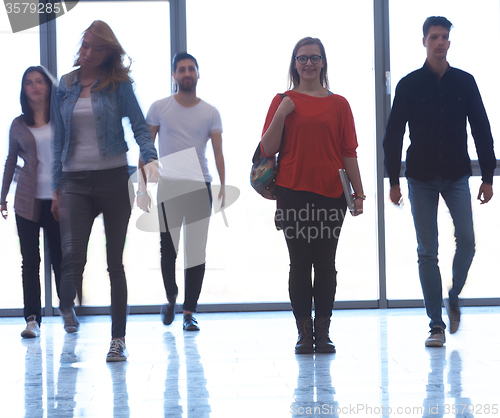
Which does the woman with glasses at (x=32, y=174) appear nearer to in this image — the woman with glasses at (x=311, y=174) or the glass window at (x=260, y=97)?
the glass window at (x=260, y=97)

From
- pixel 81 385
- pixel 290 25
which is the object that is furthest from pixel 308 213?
pixel 290 25

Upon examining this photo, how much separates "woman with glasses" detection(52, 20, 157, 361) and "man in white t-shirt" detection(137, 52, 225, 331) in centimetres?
79

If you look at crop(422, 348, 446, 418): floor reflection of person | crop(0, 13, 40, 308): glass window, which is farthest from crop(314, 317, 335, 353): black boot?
crop(0, 13, 40, 308): glass window

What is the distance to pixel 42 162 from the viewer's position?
11.2ft

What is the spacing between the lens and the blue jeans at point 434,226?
284 cm

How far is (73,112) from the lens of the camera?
8.36 feet

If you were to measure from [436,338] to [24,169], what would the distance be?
232 cm

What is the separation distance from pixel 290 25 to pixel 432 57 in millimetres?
1545

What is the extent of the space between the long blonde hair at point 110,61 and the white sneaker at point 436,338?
5.81 feet

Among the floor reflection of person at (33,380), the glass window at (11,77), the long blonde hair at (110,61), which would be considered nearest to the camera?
the floor reflection of person at (33,380)

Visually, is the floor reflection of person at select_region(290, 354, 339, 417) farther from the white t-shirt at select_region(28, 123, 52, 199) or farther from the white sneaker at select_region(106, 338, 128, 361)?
the white t-shirt at select_region(28, 123, 52, 199)

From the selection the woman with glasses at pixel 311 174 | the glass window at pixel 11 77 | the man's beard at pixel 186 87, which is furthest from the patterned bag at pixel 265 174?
the glass window at pixel 11 77

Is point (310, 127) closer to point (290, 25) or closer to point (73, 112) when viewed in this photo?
point (73, 112)

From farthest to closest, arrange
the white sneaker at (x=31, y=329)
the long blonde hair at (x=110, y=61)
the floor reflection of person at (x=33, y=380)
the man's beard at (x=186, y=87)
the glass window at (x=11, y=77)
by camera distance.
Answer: the glass window at (x=11, y=77) < the man's beard at (x=186, y=87) < the white sneaker at (x=31, y=329) < the long blonde hair at (x=110, y=61) < the floor reflection of person at (x=33, y=380)
